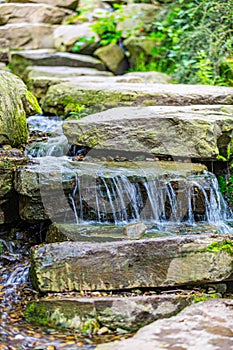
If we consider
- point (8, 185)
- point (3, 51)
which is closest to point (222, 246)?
point (8, 185)

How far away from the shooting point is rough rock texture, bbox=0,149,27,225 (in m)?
4.94

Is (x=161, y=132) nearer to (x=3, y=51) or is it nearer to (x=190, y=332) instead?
(x=190, y=332)

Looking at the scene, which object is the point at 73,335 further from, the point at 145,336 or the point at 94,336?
the point at 145,336

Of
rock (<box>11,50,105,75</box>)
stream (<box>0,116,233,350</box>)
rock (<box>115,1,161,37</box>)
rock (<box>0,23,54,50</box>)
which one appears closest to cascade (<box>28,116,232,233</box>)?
stream (<box>0,116,233,350</box>)

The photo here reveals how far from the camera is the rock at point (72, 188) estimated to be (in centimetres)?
480

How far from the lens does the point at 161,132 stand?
5520 millimetres

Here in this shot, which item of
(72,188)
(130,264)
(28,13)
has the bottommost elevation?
(130,264)

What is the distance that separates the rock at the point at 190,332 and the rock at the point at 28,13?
30.0ft

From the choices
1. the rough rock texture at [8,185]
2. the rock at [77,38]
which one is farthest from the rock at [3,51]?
the rough rock texture at [8,185]

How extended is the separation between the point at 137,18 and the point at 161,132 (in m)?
5.96

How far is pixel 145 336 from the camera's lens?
3279 millimetres

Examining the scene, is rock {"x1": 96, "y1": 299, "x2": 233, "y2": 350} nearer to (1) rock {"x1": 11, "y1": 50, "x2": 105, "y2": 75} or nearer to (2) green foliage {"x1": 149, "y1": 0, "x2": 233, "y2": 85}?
(2) green foliage {"x1": 149, "y1": 0, "x2": 233, "y2": 85}

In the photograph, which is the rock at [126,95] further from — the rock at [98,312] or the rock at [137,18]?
the rock at [137,18]

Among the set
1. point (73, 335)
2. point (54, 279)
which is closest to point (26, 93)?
point (54, 279)
